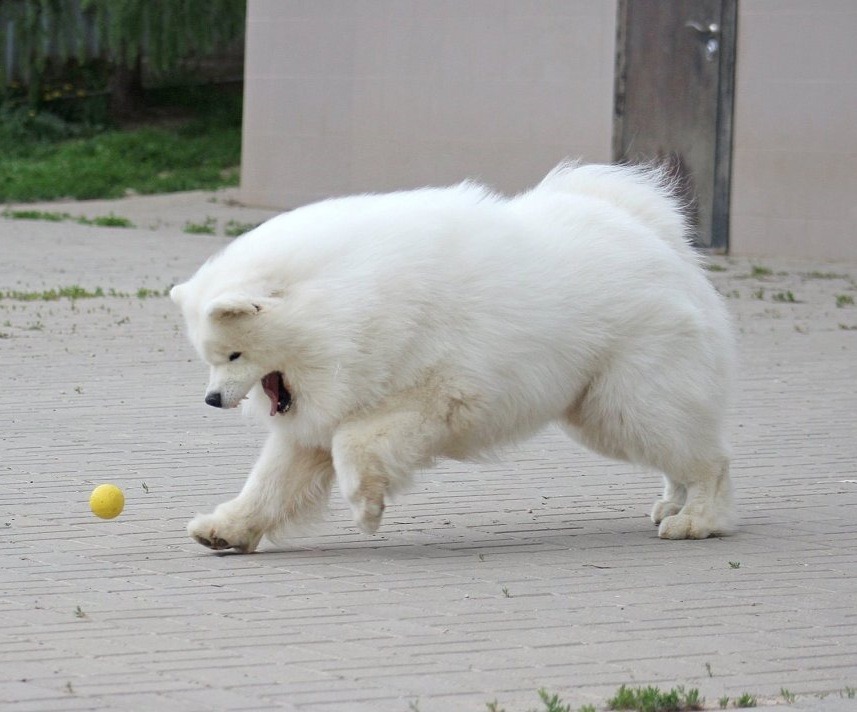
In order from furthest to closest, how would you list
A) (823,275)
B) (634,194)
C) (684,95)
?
(684,95) < (823,275) < (634,194)

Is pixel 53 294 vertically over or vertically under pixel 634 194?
under

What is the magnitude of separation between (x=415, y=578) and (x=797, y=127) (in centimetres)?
1123

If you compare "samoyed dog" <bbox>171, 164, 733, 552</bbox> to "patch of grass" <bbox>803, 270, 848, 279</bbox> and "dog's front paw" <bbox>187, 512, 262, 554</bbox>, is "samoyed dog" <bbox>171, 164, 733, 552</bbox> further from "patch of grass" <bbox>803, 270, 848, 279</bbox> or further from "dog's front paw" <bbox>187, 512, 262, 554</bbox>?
"patch of grass" <bbox>803, 270, 848, 279</bbox>

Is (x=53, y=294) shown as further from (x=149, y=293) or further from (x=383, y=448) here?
(x=383, y=448)

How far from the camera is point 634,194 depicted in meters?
6.70

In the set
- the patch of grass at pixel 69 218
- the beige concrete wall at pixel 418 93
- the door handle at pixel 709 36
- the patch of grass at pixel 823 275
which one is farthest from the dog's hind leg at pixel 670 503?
the patch of grass at pixel 69 218

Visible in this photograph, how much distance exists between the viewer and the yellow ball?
6.10 m

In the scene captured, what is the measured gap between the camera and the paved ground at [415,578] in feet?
14.1

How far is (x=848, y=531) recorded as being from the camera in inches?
251

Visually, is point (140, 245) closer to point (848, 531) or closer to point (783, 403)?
point (783, 403)

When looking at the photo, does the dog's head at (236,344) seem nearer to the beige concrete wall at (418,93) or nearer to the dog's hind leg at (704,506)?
the dog's hind leg at (704,506)

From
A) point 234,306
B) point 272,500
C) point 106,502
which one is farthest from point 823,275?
point 234,306

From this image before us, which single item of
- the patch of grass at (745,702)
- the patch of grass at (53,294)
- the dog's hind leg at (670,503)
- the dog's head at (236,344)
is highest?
the dog's head at (236,344)

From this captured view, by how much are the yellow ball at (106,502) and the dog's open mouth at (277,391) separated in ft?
2.47
